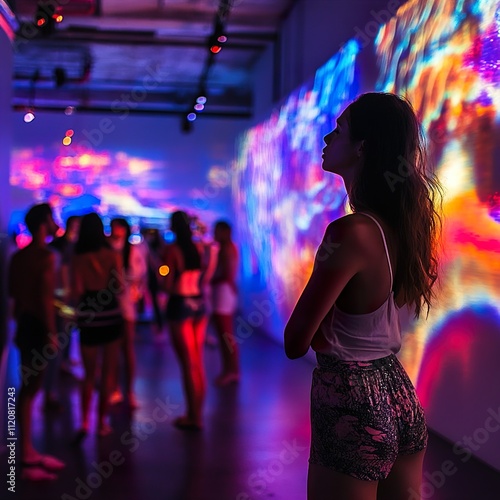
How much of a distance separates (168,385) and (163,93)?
8034 mm

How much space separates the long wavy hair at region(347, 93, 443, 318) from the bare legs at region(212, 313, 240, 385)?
439 cm

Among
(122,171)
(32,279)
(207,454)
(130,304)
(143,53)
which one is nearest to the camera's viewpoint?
(32,279)

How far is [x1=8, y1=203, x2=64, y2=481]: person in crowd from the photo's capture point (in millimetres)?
3402

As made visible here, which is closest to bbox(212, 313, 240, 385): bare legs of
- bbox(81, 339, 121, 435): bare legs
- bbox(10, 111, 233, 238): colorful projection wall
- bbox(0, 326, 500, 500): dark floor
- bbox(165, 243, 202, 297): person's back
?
bbox(0, 326, 500, 500): dark floor

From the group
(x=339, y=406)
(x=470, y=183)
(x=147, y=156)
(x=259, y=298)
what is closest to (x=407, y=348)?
A: (x=470, y=183)

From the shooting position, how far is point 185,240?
172 inches

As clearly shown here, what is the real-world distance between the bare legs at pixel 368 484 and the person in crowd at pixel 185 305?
3.05 m

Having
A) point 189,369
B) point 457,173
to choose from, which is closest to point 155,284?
point 189,369

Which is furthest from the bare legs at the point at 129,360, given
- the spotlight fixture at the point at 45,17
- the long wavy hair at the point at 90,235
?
the spotlight fixture at the point at 45,17

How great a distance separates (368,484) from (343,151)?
68 cm

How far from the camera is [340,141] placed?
1.41 meters

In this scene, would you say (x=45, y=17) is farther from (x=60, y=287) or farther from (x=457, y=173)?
(x=457, y=173)

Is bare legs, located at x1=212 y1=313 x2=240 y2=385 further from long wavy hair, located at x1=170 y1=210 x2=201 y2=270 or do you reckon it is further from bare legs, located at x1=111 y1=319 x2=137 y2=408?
long wavy hair, located at x1=170 y1=210 x2=201 y2=270

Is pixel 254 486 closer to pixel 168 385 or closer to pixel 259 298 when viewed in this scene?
pixel 168 385
